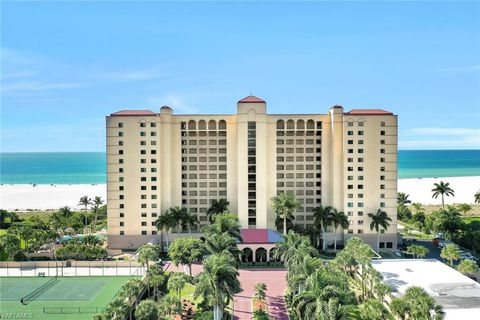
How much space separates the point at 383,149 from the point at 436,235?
74.4ft

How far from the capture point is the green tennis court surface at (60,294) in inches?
1762

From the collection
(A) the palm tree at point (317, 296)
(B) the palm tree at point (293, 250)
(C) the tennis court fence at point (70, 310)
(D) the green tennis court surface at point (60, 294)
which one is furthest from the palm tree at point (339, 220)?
(C) the tennis court fence at point (70, 310)

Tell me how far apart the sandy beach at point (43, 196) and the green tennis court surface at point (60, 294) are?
79558mm

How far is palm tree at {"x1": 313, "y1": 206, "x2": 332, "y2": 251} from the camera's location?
68938 millimetres

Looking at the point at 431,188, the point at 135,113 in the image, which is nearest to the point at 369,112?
the point at 135,113

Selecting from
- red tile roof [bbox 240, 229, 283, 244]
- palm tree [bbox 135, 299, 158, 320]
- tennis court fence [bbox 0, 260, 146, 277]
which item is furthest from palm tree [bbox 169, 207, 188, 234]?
palm tree [bbox 135, 299, 158, 320]

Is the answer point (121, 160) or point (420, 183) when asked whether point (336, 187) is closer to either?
point (121, 160)

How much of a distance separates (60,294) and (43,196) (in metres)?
121

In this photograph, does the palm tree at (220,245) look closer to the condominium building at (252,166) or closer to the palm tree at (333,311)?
the palm tree at (333,311)

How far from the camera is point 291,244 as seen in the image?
4716 centimetres

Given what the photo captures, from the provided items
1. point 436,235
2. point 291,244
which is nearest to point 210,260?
point 291,244

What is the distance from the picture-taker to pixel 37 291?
50.9 meters

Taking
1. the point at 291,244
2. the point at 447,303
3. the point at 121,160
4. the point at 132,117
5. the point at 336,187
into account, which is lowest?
the point at 447,303

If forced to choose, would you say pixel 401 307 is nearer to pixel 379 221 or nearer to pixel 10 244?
pixel 379 221
